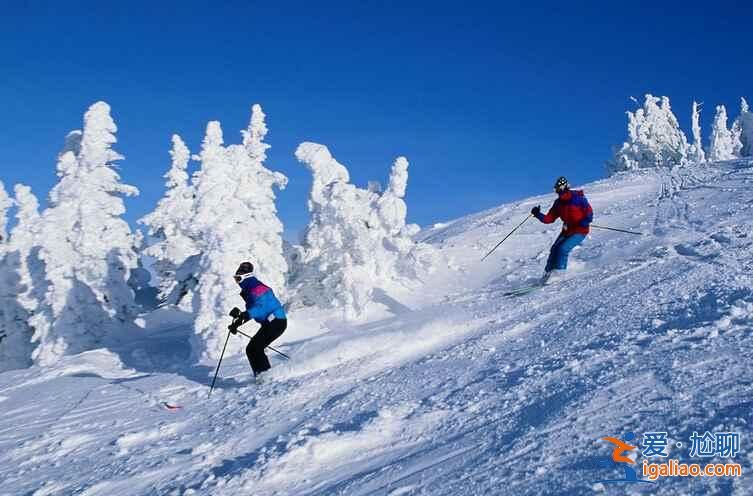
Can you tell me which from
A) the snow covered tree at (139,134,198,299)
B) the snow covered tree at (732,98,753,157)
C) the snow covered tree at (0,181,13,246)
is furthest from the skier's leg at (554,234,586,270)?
the snow covered tree at (732,98,753,157)

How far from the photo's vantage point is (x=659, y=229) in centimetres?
1484

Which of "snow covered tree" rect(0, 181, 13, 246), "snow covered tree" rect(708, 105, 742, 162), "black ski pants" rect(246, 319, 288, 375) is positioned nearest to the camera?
"black ski pants" rect(246, 319, 288, 375)

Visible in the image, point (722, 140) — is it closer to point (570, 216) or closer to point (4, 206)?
point (570, 216)

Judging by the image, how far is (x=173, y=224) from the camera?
84.2 feet

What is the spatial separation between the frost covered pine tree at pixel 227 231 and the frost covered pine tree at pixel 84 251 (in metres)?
5.44

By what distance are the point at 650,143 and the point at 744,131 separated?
14.1m

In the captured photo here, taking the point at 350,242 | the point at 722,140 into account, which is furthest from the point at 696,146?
the point at 350,242

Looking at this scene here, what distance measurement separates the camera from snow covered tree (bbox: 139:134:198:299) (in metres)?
24.0

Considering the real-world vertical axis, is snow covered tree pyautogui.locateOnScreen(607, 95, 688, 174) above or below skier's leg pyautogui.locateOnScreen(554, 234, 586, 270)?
above

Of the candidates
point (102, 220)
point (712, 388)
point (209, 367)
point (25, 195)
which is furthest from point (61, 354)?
point (712, 388)

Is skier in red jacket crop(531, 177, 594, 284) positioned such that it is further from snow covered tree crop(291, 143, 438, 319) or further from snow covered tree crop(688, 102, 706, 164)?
snow covered tree crop(688, 102, 706, 164)

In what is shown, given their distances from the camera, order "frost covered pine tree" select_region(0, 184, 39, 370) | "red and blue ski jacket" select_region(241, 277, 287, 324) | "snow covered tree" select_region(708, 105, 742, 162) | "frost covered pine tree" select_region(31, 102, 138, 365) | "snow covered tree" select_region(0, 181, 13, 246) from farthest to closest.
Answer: "snow covered tree" select_region(708, 105, 742, 162) < "snow covered tree" select_region(0, 181, 13, 246) < "frost covered pine tree" select_region(0, 184, 39, 370) < "frost covered pine tree" select_region(31, 102, 138, 365) < "red and blue ski jacket" select_region(241, 277, 287, 324)

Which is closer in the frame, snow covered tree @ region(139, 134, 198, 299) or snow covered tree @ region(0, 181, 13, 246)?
snow covered tree @ region(139, 134, 198, 299)

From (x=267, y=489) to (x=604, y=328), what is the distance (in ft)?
15.3
